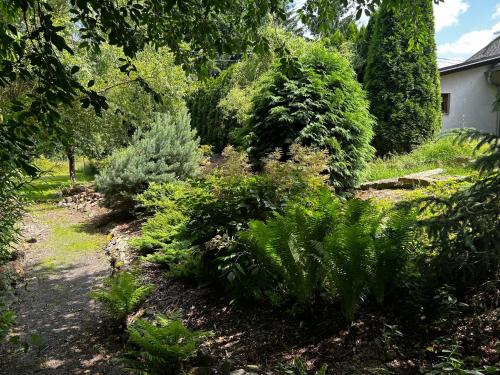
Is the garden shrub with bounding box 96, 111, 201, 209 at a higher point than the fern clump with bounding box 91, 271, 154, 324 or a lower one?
higher

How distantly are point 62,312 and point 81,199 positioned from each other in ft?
25.5

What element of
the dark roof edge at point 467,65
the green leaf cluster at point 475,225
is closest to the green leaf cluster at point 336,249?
the green leaf cluster at point 475,225

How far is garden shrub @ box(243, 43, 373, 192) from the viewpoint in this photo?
6.05m

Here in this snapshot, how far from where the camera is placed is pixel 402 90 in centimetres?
1280

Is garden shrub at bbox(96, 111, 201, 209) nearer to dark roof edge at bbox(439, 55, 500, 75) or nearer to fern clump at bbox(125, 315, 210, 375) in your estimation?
fern clump at bbox(125, 315, 210, 375)

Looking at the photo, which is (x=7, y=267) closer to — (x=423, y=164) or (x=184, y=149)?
(x=184, y=149)

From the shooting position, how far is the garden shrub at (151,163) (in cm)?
884

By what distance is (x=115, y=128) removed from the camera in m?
12.6

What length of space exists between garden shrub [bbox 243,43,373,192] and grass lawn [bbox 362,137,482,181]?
8.92 feet

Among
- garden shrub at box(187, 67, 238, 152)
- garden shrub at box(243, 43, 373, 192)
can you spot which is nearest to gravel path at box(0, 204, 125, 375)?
garden shrub at box(243, 43, 373, 192)

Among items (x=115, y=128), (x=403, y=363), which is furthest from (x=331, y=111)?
(x=115, y=128)

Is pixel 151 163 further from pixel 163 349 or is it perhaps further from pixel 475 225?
pixel 475 225

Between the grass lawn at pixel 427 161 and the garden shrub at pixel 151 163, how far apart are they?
418 cm

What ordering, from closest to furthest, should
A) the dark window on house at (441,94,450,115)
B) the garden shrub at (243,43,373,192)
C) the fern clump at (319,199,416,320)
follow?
the fern clump at (319,199,416,320) → the garden shrub at (243,43,373,192) → the dark window on house at (441,94,450,115)
